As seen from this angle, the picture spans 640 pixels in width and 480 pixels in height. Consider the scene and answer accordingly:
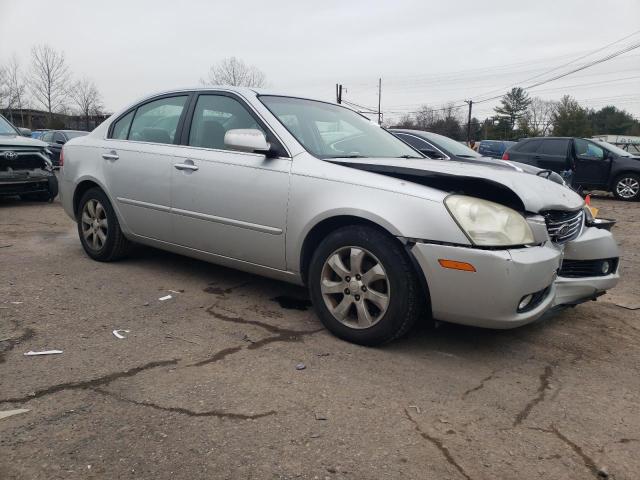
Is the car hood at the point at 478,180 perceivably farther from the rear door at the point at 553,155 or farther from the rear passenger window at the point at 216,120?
the rear door at the point at 553,155

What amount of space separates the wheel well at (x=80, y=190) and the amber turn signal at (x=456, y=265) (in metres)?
3.55

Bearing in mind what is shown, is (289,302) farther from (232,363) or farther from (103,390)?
(103,390)

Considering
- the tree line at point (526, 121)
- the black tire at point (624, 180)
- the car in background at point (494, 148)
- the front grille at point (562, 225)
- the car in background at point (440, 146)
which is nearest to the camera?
the front grille at point (562, 225)

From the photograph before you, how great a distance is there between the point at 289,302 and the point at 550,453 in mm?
2253

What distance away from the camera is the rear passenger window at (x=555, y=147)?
40.9 feet

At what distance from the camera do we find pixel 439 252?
2842mm

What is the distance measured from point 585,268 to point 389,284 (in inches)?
55.9


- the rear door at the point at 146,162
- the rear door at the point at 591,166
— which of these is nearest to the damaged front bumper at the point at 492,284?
the rear door at the point at 146,162

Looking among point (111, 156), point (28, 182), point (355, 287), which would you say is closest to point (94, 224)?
point (111, 156)

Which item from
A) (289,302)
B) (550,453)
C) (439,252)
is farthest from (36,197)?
(550,453)

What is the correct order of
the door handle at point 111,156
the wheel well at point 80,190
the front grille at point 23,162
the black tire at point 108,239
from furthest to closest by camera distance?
the front grille at point 23,162 < the wheel well at point 80,190 < the black tire at point 108,239 < the door handle at point 111,156

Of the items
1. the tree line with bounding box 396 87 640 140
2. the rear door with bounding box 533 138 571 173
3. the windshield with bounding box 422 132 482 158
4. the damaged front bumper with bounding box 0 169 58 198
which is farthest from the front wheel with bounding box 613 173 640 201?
the tree line with bounding box 396 87 640 140

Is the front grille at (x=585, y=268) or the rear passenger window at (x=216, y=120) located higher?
the rear passenger window at (x=216, y=120)

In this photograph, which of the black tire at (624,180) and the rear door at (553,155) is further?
the rear door at (553,155)
